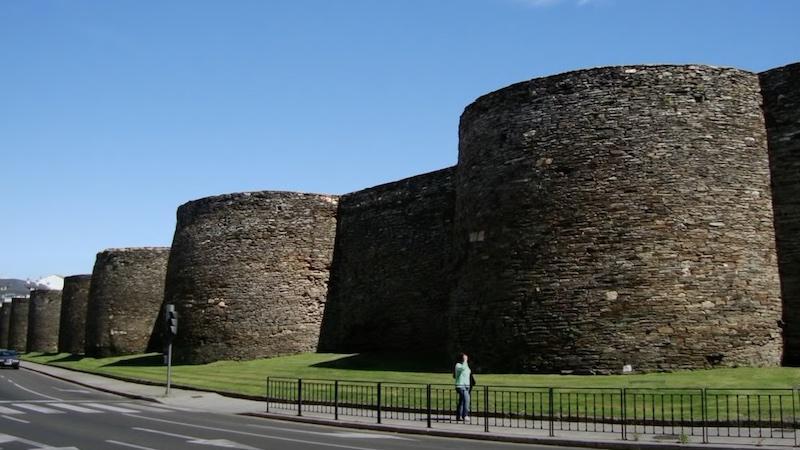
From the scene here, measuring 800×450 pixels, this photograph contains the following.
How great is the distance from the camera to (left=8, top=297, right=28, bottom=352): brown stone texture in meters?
95.5

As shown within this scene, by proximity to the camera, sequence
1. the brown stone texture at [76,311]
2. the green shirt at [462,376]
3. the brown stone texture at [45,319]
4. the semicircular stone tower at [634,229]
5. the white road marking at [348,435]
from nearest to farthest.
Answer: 1. the white road marking at [348,435]
2. the green shirt at [462,376]
3. the semicircular stone tower at [634,229]
4. the brown stone texture at [76,311]
5. the brown stone texture at [45,319]

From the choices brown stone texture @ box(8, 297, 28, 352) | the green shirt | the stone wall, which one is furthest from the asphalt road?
brown stone texture @ box(8, 297, 28, 352)

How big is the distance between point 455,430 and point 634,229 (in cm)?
979

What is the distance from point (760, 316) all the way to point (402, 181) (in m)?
17.3

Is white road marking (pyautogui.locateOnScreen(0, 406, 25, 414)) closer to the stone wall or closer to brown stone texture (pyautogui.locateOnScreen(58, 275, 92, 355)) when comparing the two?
the stone wall

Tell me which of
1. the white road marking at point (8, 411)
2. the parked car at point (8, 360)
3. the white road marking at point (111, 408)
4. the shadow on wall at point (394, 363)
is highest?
the shadow on wall at point (394, 363)

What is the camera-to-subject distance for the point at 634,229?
23.7m

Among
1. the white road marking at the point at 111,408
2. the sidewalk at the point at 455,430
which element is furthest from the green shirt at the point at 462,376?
the white road marking at the point at 111,408

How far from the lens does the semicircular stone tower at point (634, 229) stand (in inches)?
904

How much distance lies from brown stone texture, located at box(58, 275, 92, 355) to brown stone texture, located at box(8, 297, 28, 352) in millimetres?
30208

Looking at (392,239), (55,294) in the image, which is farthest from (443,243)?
(55,294)

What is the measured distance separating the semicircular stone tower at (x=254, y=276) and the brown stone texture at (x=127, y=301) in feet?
49.8

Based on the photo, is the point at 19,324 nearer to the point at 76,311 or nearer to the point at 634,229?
the point at 76,311

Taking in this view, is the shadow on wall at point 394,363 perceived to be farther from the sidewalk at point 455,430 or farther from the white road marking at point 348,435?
the white road marking at point 348,435
